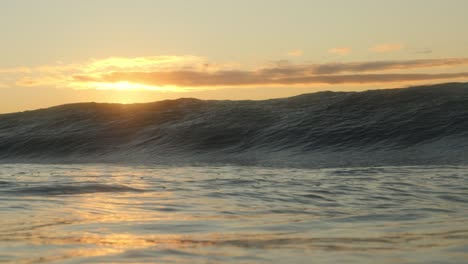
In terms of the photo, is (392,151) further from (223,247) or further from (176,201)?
(223,247)

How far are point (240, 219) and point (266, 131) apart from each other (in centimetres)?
1382

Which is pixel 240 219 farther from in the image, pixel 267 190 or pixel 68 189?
pixel 68 189

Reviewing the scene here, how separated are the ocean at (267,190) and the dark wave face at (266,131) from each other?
8 cm

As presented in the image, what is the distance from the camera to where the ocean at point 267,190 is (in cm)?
453

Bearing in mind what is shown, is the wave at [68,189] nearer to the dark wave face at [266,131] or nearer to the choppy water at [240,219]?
the choppy water at [240,219]

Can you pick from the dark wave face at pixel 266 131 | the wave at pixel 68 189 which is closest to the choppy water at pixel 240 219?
the wave at pixel 68 189

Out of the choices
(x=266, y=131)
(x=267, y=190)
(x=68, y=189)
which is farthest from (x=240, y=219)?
(x=266, y=131)

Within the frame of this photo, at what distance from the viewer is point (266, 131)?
1978 centimetres

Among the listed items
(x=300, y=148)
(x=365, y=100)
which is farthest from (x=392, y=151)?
(x=365, y=100)

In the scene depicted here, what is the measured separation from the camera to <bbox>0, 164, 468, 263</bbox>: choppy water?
171 inches

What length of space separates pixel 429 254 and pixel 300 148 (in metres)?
13.1

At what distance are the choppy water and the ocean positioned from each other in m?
0.02

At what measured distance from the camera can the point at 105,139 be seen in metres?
21.8

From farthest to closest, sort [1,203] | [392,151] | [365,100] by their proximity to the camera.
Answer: [365,100] < [392,151] < [1,203]
